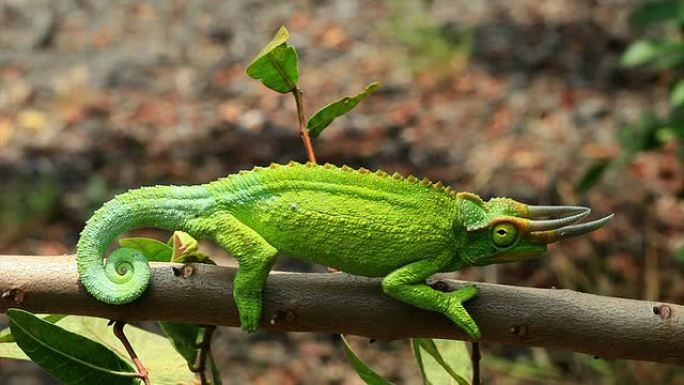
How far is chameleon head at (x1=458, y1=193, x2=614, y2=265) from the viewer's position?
118 cm

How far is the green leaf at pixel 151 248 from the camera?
1.27 metres

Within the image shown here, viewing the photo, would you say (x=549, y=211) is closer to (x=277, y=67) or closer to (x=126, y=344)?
(x=277, y=67)

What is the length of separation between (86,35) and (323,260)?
5269 mm

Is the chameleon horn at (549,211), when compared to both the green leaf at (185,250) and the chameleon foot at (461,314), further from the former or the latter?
the green leaf at (185,250)

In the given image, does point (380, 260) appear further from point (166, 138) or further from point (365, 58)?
point (365, 58)

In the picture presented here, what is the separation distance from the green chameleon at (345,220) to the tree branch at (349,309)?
0.05 metres

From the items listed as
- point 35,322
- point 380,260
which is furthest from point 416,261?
point 35,322

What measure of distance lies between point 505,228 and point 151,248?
499 mm

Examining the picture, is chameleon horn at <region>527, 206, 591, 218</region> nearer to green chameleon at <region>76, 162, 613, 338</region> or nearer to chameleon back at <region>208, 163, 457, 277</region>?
green chameleon at <region>76, 162, 613, 338</region>

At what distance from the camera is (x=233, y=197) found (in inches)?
47.3

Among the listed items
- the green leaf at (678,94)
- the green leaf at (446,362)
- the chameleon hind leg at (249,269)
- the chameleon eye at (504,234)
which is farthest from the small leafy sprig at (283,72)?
the green leaf at (678,94)

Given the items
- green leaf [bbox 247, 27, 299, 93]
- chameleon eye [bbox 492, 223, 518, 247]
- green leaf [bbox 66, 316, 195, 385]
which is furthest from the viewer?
green leaf [bbox 66, 316, 195, 385]

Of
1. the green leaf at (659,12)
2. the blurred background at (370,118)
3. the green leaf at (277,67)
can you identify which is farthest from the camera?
the blurred background at (370,118)

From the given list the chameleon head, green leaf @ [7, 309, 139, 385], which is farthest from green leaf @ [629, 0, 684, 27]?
green leaf @ [7, 309, 139, 385]
